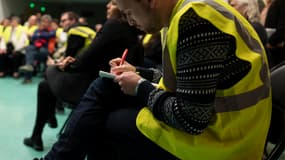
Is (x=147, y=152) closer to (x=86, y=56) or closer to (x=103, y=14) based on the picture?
(x=86, y=56)

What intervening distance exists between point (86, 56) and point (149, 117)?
118cm

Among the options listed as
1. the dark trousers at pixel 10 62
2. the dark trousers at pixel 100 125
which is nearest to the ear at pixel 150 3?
the dark trousers at pixel 100 125

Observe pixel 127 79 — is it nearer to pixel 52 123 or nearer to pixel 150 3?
pixel 150 3

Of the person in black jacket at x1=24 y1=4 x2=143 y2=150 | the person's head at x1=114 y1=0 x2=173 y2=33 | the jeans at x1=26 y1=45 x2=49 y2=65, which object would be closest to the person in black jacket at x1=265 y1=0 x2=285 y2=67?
the person in black jacket at x1=24 y1=4 x2=143 y2=150

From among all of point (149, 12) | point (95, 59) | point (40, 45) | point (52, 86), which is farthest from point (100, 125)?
point (40, 45)

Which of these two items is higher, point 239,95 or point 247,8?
point 239,95

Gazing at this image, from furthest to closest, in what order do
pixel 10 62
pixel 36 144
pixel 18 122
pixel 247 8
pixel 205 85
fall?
pixel 10 62 < pixel 18 122 < pixel 36 144 < pixel 247 8 < pixel 205 85

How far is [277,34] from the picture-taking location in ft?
8.07

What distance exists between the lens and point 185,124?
32.5 inches

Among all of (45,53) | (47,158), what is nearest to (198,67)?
(47,158)

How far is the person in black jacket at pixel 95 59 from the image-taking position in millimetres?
1993

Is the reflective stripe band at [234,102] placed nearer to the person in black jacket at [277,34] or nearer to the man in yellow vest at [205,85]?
the man in yellow vest at [205,85]

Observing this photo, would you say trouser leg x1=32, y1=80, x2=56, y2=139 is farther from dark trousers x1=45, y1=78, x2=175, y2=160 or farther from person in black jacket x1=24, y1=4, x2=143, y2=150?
dark trousers x1=45, y1=78, x2=175, y2=160

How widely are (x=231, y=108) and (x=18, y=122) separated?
2511 millimetres
